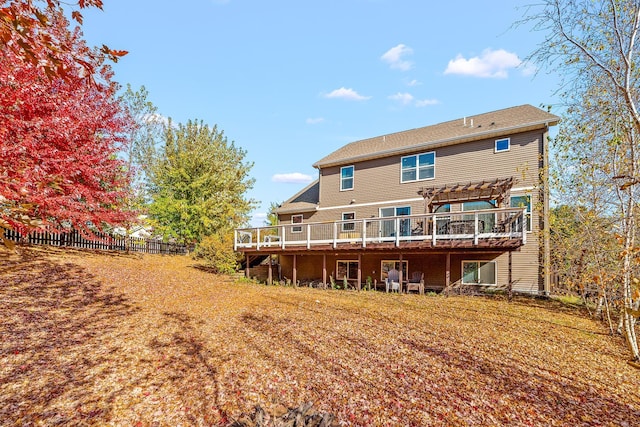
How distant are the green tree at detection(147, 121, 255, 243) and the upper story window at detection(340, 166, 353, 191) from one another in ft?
29.8

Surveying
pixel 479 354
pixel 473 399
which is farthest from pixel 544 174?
pixel 473 399

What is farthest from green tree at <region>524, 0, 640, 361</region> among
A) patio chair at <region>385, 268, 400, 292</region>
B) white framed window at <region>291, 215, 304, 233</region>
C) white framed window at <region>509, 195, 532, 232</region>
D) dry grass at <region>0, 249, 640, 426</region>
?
white framed window at <region>291, 215, 304, 233</region>

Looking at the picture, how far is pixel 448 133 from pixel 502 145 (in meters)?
2.48

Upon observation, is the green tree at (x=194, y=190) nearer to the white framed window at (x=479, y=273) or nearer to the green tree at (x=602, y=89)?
the white framed window at (x=479, y=273)

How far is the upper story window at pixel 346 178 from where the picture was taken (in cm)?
1770

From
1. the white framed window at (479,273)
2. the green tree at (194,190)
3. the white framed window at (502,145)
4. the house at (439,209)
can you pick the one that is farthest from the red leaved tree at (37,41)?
the green tree at (194,190)

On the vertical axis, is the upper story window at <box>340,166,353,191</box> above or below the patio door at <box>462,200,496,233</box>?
above

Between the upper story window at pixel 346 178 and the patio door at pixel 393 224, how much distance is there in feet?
8.31

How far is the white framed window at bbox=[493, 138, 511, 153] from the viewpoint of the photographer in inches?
526

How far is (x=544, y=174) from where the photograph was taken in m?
9.74

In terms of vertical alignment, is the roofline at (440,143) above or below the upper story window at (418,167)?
above

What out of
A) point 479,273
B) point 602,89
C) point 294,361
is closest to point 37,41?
point 294,361

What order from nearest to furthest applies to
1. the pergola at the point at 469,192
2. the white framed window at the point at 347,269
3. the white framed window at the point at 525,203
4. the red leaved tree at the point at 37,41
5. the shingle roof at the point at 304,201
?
1. the red leaved tree at the point at 37,41
2. the pergola at the point at 469,192
3. the white framed window at the point at 525,203
4. the white framed window at the point at 347,269
5. the shingle roof at the point at 304,201

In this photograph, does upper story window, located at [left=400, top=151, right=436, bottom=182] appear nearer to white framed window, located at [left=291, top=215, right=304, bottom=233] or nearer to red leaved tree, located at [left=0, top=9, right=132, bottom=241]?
white framed window, located at [left=291, top=215, right=304, bottom=233]
